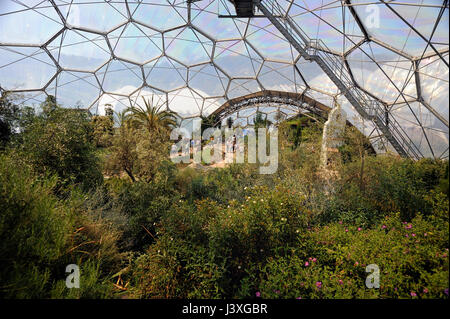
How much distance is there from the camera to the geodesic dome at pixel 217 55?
7.72 metres

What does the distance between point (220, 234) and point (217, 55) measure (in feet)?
61.8

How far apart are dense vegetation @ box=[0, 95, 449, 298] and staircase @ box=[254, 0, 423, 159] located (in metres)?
2.46

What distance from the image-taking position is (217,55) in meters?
19.4

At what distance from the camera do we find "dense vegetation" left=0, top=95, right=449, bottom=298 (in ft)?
10.3

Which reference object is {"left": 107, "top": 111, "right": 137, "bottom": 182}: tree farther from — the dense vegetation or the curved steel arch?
the curved steel arch

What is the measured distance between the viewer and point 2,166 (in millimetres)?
4281

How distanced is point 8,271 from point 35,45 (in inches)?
789

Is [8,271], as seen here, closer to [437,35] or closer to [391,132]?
[437,35]

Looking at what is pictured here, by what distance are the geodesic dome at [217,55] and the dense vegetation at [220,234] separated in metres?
2.23

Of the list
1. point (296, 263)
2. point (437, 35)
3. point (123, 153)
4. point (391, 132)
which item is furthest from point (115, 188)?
point (391, 132)

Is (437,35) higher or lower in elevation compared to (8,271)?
higher

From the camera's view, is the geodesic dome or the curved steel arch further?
the curved steel arch

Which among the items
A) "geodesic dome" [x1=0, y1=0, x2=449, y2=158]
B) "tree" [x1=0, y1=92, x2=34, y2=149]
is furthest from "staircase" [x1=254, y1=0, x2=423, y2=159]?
"tree" [x1=0, y1=92, x2=34, y2=149]

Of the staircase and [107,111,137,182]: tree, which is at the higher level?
the staircase
